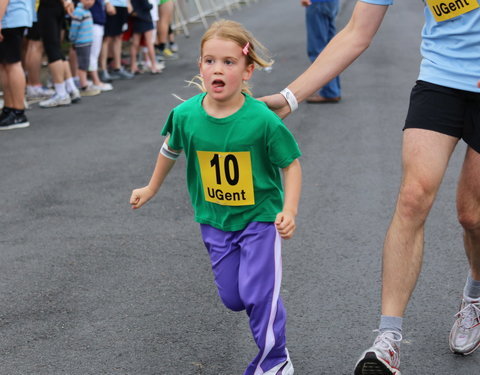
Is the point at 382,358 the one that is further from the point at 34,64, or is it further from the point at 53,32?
the point at 34,64

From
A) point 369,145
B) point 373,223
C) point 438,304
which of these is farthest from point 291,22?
point 438,304

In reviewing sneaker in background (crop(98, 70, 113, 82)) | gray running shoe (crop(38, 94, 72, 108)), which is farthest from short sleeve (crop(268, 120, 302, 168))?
sneaker in background (crop(98, 70, 113, 82))

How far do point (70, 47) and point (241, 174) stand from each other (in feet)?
29.7

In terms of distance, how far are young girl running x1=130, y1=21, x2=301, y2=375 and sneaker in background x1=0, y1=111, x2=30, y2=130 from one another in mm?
6276

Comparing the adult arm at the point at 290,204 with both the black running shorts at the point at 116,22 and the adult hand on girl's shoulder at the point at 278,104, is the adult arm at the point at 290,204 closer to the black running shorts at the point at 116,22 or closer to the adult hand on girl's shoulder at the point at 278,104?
the adult hand on girl's shoulder at the point at 278,104

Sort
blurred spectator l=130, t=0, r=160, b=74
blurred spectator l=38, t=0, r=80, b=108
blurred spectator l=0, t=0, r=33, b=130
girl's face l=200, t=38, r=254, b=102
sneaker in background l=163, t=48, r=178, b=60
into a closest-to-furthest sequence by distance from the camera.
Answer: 1. girl's face l=200, t=38, r=254, b=102
2. blurred spectator l=0, t=0, r=33, b=130
3. blurred spectator l=38, t=0, r=80, b=108
4. blurred spectator l=130, t=0, r=160, b=74
5. sneaker in background l=163, t=48, r=178, b=60

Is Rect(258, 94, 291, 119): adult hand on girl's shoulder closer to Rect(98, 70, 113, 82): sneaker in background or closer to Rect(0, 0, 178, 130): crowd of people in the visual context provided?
Rect(0, 0, 178, 130): crowd of people

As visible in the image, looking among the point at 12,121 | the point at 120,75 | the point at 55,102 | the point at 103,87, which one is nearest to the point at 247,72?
the point at 12,121

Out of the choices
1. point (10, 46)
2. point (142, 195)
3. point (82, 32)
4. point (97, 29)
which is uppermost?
point (142, 195)

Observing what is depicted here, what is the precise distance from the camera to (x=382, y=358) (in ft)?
10.9

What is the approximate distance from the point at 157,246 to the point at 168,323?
1.28 metres

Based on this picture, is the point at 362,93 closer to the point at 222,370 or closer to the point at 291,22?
the point at 222,370

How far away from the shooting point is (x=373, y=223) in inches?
231

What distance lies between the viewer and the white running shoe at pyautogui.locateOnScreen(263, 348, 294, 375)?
3.48 m
